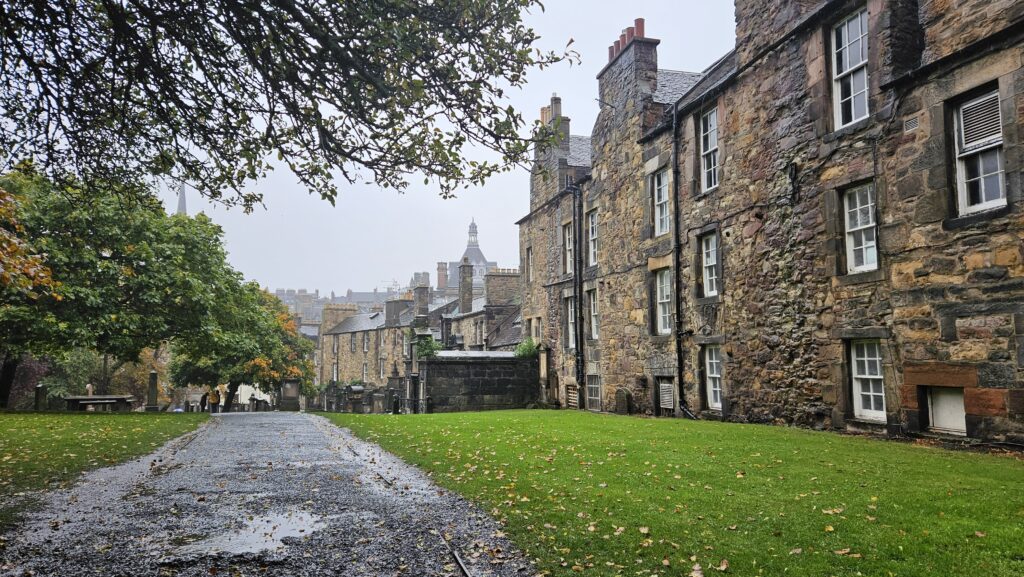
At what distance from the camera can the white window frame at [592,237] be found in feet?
80.0

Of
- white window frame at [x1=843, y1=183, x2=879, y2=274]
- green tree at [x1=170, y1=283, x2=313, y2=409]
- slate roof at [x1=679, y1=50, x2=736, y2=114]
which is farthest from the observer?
green tree at [x1=170, y1=283, x2=313, y2=409]

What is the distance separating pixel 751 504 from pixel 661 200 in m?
13.9

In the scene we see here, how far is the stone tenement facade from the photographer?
966 cm

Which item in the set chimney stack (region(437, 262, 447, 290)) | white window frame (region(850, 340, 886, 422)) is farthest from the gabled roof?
white window frame (region(850, 340, 886, 422))

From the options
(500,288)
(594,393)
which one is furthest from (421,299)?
(594,393)

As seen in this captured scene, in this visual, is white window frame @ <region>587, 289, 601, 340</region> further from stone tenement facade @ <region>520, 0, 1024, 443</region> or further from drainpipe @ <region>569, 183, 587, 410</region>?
stone tenement facade @ <region>520, 0, 1024, 443</region>

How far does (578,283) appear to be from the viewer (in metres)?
25.1

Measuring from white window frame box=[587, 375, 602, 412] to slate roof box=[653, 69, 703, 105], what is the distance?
937 cm

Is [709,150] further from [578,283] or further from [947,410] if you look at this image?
[578,283]

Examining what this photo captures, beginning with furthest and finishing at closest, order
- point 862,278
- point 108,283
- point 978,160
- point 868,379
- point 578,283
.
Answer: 1. point 578,283
2. point 108,283
3. point 868,379
4. point 862,278
5. point 978,160

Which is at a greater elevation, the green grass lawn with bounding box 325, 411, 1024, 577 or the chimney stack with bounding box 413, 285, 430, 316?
the chimney stack with bounding box 413, 285, 430, 316

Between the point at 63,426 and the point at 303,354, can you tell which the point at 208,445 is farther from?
the point at 303,354

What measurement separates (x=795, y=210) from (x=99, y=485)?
12.6m

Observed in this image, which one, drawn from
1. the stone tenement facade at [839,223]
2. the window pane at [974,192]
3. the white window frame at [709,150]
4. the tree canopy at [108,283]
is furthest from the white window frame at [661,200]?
the tree canopy at [108,283]
